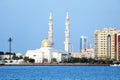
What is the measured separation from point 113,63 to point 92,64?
7.28 meters

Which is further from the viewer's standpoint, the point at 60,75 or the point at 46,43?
the point at 46,43

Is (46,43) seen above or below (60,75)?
above

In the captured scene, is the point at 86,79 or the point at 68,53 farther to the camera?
the point at 68,53

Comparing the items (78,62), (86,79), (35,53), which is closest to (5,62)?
(35,53)

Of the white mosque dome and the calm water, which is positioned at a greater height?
the white mosque dome

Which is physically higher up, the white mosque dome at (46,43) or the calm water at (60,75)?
the white mosque dome at (46,43)

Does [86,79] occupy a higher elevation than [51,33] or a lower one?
lower

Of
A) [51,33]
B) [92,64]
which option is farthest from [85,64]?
[51,33]

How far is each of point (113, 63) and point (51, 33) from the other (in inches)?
888

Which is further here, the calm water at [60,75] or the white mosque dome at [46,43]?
the white mosque dome at [46,43]

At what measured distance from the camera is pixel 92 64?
194875 millimetres

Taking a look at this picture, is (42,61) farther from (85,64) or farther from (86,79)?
(86,79)

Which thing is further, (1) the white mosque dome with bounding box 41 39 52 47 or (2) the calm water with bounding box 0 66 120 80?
(1) the white mosque dome with bounding box 41 39 52 47

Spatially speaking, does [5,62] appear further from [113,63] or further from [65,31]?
[113,63]
